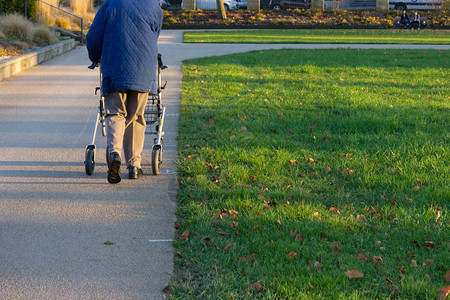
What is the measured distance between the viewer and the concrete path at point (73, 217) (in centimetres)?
371

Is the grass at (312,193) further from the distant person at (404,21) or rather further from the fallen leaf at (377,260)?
the distant person at (404,21)

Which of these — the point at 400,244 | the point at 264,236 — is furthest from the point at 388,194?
the point at 264,236

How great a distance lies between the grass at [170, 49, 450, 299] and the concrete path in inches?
8.2

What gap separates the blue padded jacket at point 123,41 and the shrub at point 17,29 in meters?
13.2

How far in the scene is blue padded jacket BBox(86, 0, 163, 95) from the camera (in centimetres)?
554

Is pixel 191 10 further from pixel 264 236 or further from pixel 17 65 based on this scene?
pixel 264 236

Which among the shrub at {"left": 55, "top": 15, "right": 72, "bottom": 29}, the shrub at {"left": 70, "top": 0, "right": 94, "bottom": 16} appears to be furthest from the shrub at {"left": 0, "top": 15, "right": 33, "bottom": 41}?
the shrub at {"left": 70, "top": 0, "right": 94, "bottom": 16}

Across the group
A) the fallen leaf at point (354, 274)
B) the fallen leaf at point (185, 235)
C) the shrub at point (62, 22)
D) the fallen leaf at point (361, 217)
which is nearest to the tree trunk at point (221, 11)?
the shrub at point (62, 22)

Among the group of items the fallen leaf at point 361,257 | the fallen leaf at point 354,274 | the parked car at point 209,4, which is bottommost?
the fallen leaf at point 354,274

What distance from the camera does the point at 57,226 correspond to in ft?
15.4

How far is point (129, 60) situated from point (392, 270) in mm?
3083

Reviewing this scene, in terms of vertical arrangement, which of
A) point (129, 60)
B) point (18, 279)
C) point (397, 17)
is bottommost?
point (18, 279)

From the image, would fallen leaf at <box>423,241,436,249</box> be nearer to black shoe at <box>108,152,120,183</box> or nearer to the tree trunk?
black shoe at <box>108,152,120,183</box>

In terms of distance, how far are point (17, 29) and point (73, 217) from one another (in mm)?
14487
